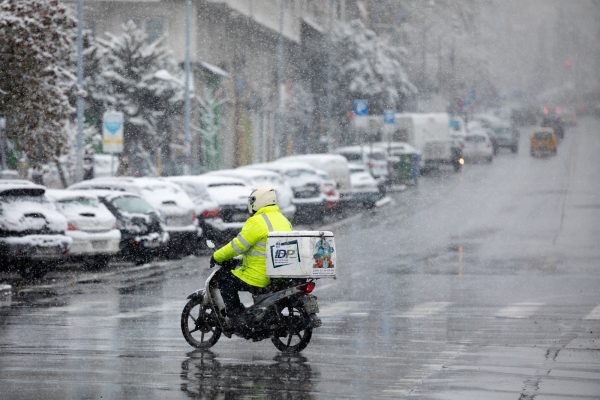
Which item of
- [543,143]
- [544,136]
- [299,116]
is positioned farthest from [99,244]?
[544,136]

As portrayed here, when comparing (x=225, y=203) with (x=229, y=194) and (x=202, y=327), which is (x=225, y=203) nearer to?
(x=229, y=194)

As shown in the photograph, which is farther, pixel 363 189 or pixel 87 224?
pixel 363 189

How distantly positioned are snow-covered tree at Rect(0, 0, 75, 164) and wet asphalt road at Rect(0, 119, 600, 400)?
3.79 metres

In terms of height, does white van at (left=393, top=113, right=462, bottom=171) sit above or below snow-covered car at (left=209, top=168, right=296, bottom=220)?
above

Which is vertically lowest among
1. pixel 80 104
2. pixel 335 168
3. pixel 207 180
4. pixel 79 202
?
pixel 79 202

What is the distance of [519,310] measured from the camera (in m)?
18.9

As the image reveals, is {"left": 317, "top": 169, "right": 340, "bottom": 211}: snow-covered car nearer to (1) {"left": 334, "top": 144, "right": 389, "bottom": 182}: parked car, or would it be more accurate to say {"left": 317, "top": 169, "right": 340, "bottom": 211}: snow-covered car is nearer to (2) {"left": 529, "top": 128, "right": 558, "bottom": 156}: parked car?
(1) {"left": 334, "top": 144, "right": 389, "bottom": 182}: parked car

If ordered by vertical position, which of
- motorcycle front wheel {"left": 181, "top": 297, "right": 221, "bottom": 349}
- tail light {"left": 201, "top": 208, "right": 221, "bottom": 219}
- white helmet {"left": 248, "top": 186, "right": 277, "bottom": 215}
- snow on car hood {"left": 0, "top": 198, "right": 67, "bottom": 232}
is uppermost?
white helmet {"left": 248, "top": 186, "right": 277, "bottom": 215}

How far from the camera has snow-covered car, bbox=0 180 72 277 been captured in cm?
2273

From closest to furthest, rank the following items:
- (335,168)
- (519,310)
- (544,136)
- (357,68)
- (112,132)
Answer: (519,310) → (112,132) → (335,168) → (544,136) → (357,68)

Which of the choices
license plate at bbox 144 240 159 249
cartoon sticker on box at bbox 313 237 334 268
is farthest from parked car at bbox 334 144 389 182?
cartoon sticker on box at bbox 313 237 334 268

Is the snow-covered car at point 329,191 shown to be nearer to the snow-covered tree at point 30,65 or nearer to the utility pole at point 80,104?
the utility pole at point 80,104

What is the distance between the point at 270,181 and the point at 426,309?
1734cm

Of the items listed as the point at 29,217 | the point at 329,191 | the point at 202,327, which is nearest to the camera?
the point at 202,327
